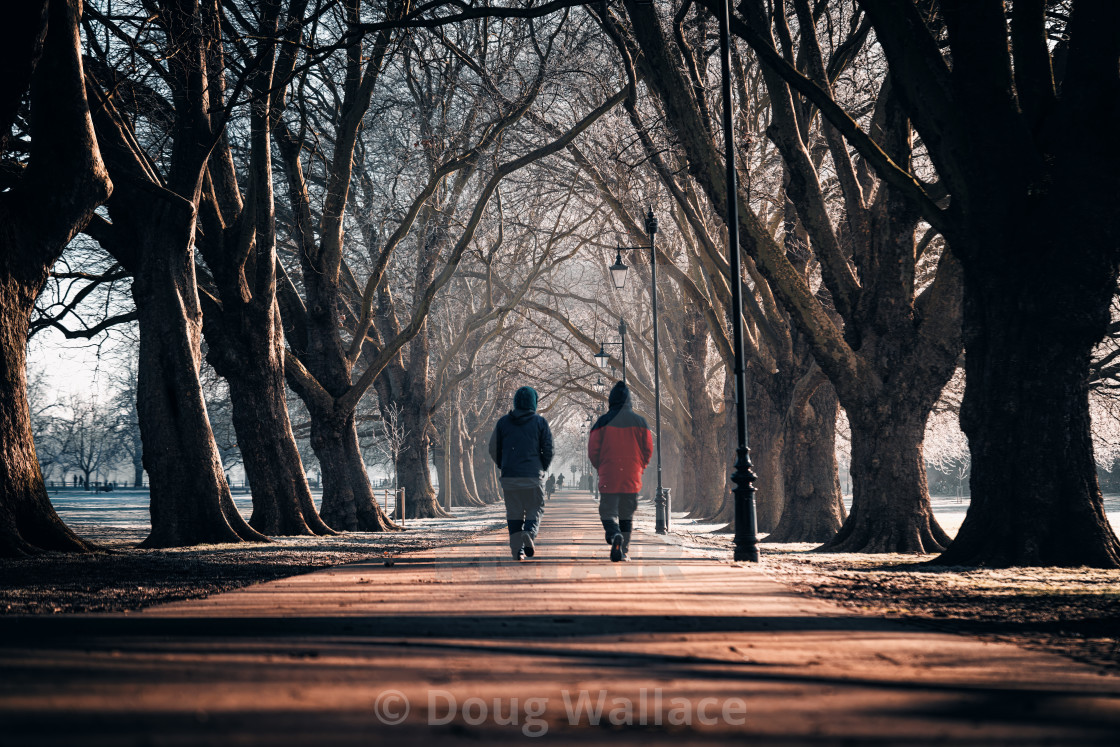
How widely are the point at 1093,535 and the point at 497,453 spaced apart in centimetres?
627

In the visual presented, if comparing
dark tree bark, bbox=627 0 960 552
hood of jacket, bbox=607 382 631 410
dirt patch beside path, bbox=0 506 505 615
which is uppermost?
dark tree bark, bbox=627 0 960 552

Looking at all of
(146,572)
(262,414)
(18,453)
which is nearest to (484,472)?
(262,414)

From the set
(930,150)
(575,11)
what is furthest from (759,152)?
(930,150)

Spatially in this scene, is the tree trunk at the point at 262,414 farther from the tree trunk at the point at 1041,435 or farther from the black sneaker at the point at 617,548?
the tree trunk at the point at 1041,435

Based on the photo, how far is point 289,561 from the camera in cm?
1105

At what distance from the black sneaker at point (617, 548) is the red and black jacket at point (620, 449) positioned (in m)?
0.62

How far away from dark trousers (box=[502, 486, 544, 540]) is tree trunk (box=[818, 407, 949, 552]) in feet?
15.2

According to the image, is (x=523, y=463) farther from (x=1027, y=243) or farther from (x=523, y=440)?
(x=1027, y=243)

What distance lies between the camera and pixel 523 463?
10.9 meters

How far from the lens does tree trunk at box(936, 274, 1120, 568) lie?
9.64 m

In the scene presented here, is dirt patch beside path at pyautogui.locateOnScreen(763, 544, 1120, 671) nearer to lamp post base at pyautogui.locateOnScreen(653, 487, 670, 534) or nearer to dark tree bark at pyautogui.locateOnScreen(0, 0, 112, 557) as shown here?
dark tree bark at pyautogui.locateOnScreen(0, 0, 112, 557)

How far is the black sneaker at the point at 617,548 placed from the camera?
10688mm

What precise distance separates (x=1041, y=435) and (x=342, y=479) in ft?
46.7

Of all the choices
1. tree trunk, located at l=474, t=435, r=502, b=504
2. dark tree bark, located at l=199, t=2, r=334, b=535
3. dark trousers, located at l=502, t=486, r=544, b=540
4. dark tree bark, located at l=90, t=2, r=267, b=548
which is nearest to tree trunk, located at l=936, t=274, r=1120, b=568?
dark trousers, located at l=502, t=486, r=544, b=540
